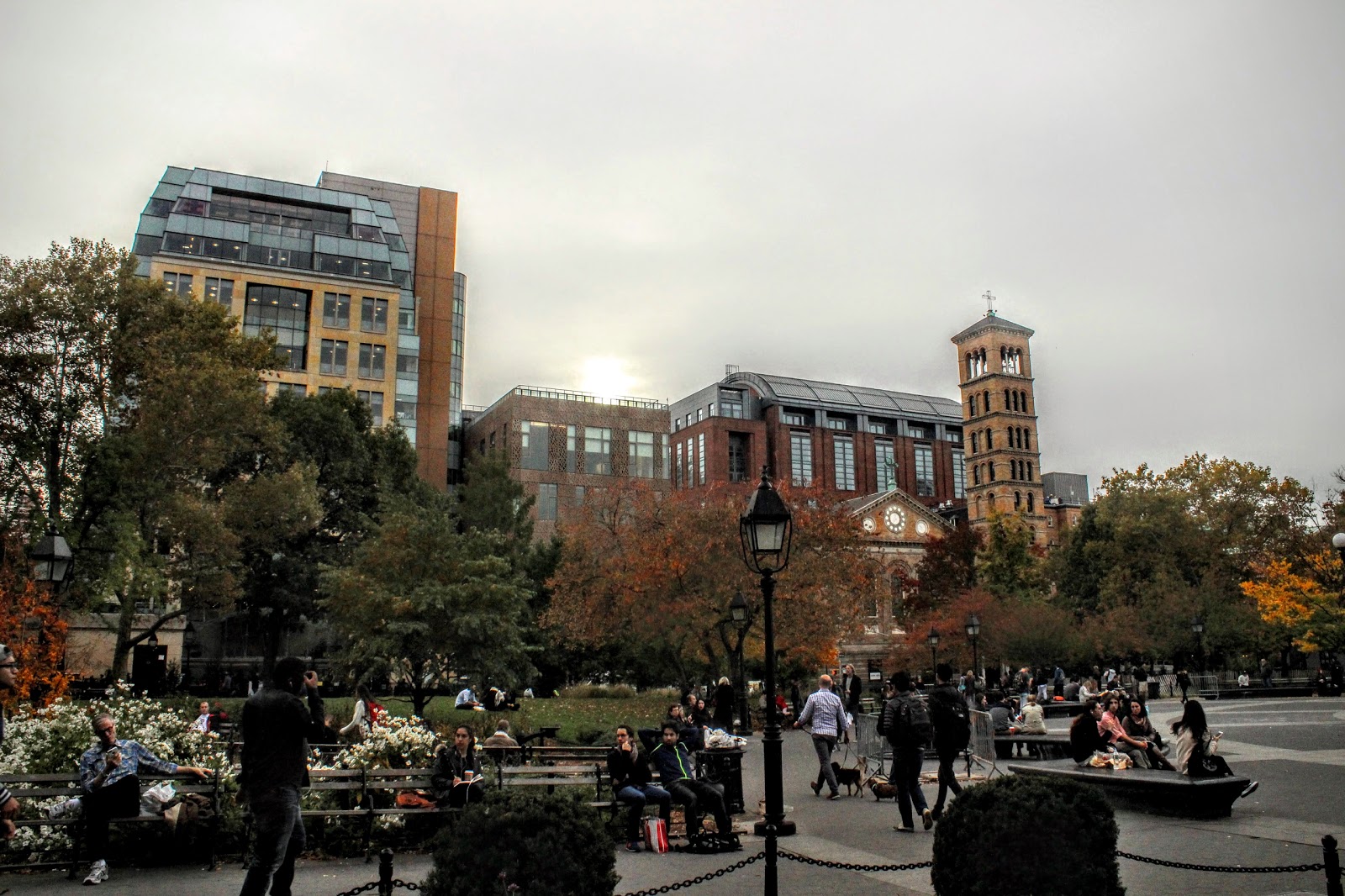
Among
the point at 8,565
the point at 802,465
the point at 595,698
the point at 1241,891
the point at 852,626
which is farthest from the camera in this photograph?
the point at 802,465

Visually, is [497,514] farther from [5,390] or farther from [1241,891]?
[1241,891]

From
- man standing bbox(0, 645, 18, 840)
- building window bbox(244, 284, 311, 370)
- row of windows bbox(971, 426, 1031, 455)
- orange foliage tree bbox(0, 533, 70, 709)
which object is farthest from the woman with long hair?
row of windows bbox(971, 426, 1031, 455)

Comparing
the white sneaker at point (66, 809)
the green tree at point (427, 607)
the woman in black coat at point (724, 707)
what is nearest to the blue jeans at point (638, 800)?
the white sneaker at point (66, 809)

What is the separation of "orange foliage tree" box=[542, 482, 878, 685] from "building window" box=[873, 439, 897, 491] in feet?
215

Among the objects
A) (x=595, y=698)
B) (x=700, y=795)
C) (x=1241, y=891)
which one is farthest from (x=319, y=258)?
(x=1241, y=891)

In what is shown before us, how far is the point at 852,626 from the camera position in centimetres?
3831

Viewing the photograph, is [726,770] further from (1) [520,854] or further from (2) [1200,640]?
(2) [1200,640]

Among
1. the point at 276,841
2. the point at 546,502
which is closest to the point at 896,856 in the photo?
the point at 276,841

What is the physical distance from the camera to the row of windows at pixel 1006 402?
316 ft

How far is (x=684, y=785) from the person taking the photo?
11.7 m

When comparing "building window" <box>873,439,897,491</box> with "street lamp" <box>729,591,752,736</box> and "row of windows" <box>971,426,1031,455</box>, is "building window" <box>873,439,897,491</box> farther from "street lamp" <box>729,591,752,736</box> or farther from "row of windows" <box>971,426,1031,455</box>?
"street lamp" <box>729,591,752,736</box>

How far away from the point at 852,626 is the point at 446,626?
1556cm

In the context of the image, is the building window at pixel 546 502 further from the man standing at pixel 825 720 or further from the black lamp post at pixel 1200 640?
the man standing at pixel 825 720

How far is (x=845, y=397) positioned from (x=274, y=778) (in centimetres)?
10311
